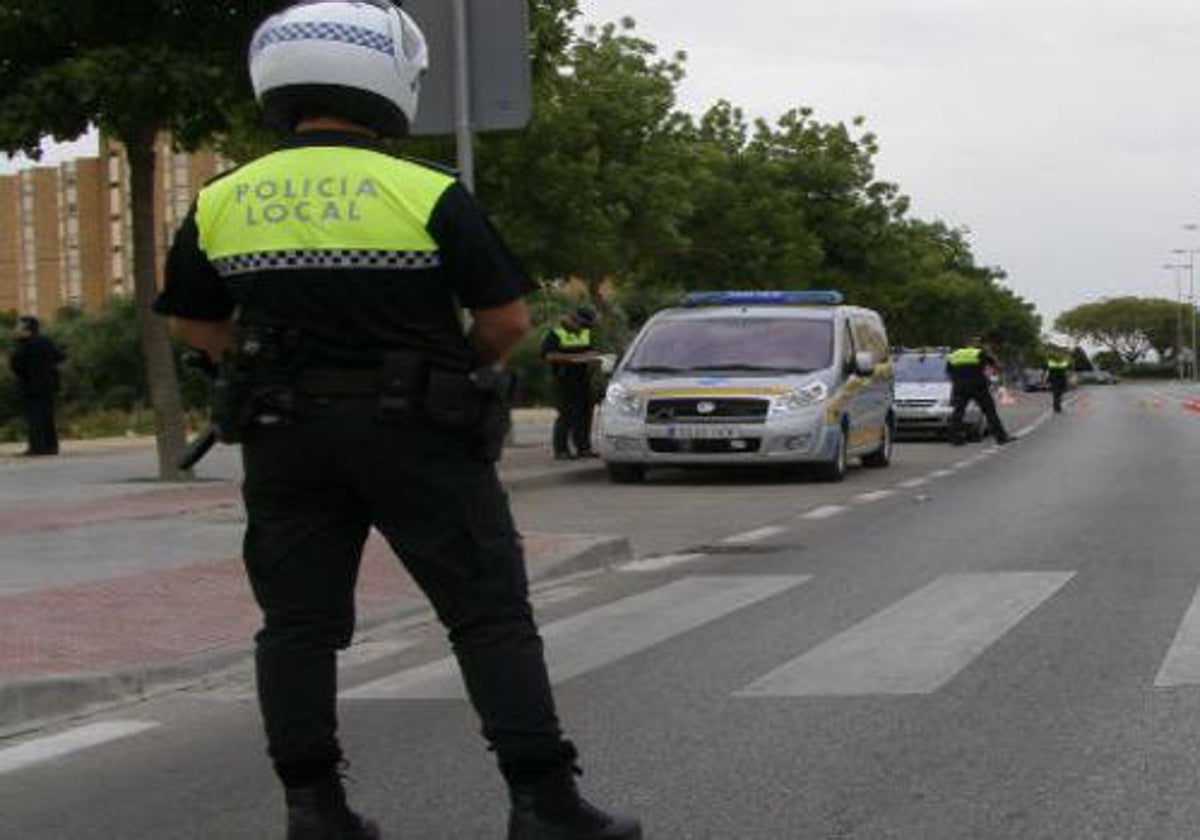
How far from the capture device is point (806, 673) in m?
6.43

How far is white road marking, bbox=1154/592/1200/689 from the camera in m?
6.09

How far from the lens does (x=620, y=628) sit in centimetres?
781

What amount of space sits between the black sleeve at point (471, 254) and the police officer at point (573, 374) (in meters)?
15.2

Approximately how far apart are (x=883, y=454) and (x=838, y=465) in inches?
114

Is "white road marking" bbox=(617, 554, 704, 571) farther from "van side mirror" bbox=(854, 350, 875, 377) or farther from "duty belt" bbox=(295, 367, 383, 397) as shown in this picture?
"van side mirror" bbox=(854, 350, 875, 377)

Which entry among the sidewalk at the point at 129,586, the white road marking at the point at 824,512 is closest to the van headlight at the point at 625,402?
the white road marking at the point at 824,512

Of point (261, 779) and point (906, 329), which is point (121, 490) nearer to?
point (261, 779)

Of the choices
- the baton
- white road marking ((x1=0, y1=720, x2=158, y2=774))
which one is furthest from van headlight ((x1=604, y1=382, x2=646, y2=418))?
the baton

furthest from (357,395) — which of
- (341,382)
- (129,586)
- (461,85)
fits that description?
(461,85)

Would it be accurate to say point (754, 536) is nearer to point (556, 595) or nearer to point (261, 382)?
point (556, 595)

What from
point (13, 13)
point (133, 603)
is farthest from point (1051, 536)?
point (13, 13)

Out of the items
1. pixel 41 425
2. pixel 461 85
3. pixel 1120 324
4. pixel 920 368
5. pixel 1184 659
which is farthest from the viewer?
pixel 1120 324

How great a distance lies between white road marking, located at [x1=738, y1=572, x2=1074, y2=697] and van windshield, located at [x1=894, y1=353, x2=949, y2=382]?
18.4 meters

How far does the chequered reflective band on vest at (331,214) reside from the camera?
366cm
